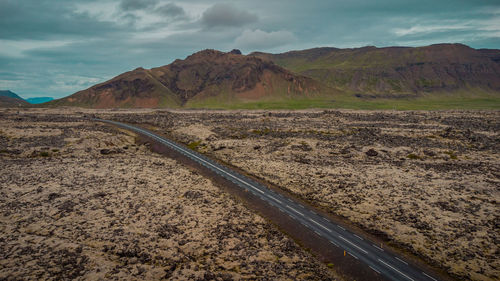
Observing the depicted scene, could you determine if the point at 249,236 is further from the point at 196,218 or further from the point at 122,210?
the point at 122,210

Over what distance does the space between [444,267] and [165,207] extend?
107 ft

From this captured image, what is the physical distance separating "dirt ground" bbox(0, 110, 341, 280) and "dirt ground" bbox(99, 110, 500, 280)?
1255cm

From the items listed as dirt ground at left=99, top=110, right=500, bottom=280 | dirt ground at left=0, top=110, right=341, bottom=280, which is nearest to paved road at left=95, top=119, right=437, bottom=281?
dirt ground at left=99, top=110, right=500, bottom=280

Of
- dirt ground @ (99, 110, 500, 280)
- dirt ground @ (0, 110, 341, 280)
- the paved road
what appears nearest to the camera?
dirt ground @ (0, 110, 341, 280)

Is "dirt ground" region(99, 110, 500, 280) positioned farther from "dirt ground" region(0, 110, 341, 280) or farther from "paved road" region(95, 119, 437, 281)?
"dirt ground" region(0, 110, 341, 280)

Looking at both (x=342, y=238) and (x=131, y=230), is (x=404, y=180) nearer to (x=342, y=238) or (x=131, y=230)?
(x=342, y=238)

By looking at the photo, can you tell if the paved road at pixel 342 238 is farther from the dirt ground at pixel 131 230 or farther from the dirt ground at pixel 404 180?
the dirt ground at pixel 131 230

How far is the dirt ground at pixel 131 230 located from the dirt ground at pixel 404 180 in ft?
41.2

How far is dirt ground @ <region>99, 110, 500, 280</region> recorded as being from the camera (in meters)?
29.2

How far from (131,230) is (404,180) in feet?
145

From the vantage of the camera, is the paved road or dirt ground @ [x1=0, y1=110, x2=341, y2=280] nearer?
dirt ground @ [x1=0, y1=110, x2=341, y2=280]

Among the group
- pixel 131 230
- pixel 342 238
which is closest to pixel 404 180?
pixel 342 238

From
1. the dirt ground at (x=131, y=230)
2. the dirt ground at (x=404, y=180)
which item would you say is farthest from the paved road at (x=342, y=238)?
the dirt ground at (x=131, y=230)

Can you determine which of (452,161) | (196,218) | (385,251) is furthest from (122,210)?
(452,161)
